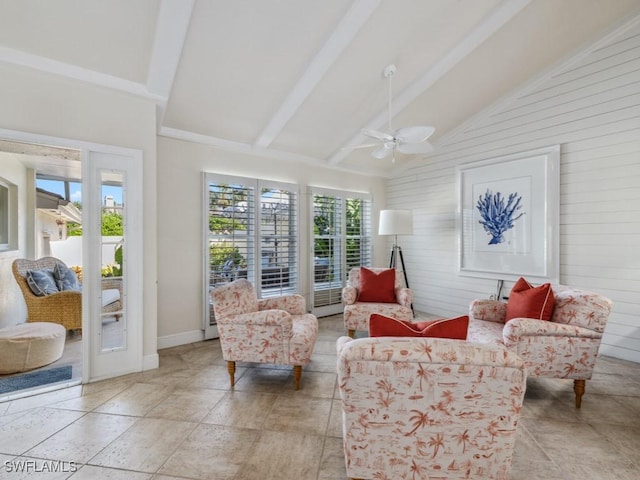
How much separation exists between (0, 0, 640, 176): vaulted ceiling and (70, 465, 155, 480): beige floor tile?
2913 millimetres

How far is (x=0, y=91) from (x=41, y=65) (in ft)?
1.18

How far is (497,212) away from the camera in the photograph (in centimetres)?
453

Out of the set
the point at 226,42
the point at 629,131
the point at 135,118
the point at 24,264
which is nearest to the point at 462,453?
the point at 226,42

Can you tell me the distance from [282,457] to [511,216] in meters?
4.07

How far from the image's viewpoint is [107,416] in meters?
2.35

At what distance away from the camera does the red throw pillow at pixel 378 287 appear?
420cm

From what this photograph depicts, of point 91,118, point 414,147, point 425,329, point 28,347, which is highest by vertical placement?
point 91,118

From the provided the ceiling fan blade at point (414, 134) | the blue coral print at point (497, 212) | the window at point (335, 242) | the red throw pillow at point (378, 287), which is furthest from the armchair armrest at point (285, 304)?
the blue coral print at point (497, 212)

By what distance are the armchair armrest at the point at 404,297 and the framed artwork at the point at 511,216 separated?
1.38m

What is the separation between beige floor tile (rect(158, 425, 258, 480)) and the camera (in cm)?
179

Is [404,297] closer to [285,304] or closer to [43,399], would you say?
[285,304]

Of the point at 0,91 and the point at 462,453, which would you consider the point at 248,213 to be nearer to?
the point at 0,91

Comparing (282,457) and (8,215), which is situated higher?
(8,215)

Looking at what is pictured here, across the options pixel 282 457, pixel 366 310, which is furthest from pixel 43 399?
pixel 366 310
